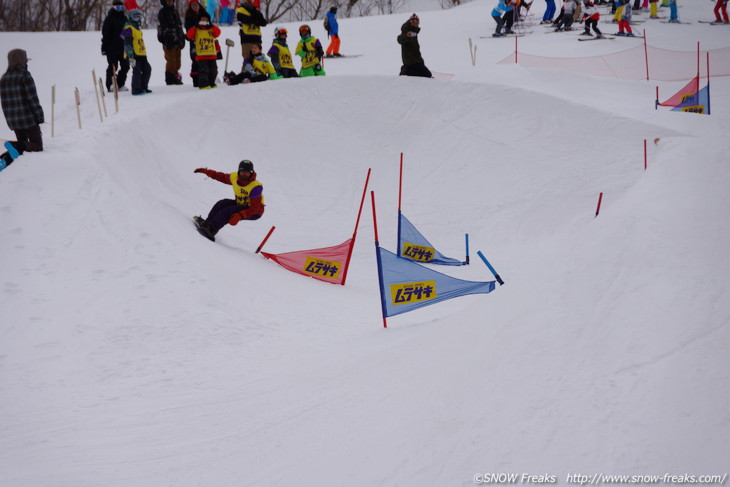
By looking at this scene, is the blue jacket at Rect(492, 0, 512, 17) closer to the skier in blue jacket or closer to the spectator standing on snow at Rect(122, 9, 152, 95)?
the skier in blue jacket

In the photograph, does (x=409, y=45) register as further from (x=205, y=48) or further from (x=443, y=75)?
(x=205, y=48)

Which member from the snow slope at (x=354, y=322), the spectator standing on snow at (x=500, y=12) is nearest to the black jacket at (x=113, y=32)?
the snow slope at (x=354, y=322)

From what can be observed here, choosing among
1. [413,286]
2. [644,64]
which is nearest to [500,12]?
[644,64]

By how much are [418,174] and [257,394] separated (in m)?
8.10

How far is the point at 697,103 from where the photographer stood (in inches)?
516

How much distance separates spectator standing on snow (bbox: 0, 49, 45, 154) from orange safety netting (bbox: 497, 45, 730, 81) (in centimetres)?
1053

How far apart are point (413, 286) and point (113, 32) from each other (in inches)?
349

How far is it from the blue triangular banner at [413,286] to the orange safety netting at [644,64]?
10.0m

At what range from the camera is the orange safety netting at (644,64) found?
606 inches

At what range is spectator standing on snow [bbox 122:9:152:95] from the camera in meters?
12.5

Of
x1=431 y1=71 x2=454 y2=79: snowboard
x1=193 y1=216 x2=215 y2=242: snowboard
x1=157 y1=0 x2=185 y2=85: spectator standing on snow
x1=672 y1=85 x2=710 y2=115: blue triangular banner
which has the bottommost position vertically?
x1=193 y1=216 x2=215 y2=242: snowboard

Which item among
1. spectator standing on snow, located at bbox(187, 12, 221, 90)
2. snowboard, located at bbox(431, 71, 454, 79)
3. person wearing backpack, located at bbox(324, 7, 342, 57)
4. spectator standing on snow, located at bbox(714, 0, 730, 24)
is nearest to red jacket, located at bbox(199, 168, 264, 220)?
spectator standing on snow, located at bbox(187, 12, 221, 90)

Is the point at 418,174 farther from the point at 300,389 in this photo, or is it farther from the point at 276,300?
the point at 300,389

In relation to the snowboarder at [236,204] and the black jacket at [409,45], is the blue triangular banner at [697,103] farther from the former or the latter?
the snowboarder at [236,204]
